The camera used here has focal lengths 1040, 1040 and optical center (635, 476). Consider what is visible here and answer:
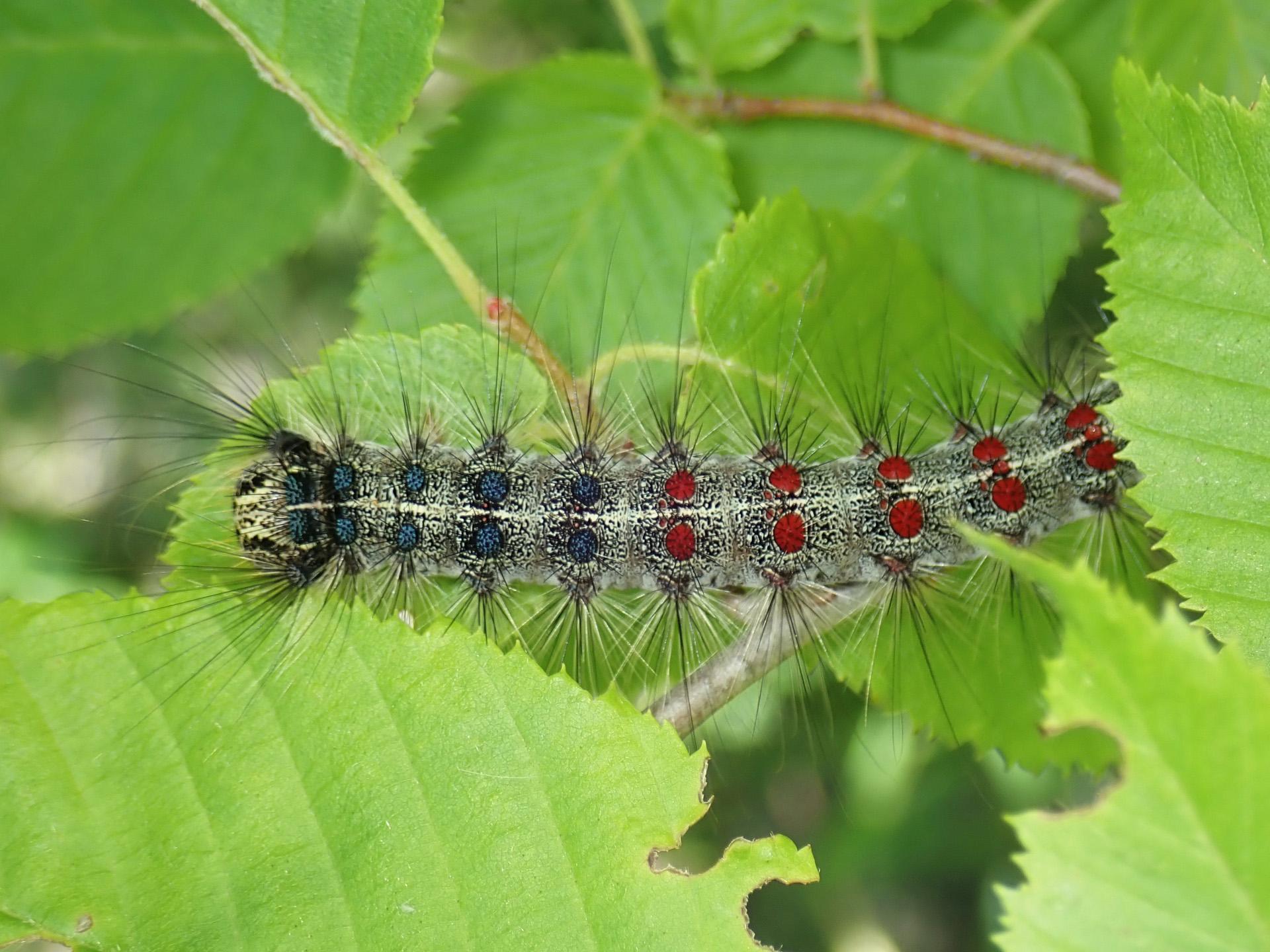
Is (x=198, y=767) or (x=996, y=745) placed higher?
(x=198, y=767)

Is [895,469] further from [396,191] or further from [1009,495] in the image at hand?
[396,191]

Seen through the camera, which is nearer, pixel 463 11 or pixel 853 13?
pixel 853 13

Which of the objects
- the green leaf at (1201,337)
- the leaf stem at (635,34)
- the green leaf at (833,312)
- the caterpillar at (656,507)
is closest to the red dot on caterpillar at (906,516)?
the caterpillar at (656,507)

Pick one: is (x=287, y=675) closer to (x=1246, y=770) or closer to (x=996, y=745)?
(x=1246, y=770)

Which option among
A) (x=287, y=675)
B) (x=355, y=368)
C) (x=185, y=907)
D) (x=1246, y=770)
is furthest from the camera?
(x=355, y=368)

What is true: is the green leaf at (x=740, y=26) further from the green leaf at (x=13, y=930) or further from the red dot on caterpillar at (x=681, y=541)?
the green leaf at (x=13, y=930)

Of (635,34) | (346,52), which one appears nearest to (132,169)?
(346,52)

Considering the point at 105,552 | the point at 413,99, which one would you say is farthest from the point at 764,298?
the point at 105,552
